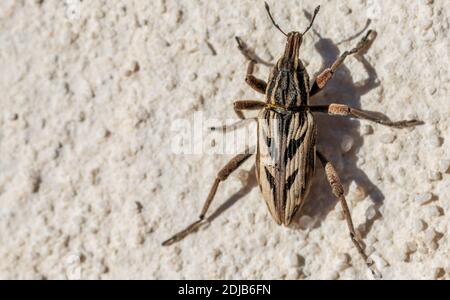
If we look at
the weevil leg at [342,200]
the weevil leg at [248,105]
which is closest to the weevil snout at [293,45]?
the weevil leg at [248,105]

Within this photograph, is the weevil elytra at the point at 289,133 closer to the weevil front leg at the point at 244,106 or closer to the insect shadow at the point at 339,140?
the weevil front leg at the point at 244,106

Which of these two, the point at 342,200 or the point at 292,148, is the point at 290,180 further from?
the point at 342,200

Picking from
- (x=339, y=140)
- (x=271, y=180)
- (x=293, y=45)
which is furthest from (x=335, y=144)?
(x=293, y=45)

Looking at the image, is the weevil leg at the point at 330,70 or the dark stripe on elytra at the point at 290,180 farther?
the weevil leg at the point at 330,70

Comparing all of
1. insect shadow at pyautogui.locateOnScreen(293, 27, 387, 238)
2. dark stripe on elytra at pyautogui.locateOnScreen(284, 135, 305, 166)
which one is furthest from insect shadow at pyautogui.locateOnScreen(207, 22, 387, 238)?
dark stripe on elytra at pyautogui.locateOnScreen(284, 135, 305, 166)

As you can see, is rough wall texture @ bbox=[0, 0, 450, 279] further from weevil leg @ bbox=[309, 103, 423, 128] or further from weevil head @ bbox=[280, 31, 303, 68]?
weevil head @ bbox=[280, 31, 303, 68]
